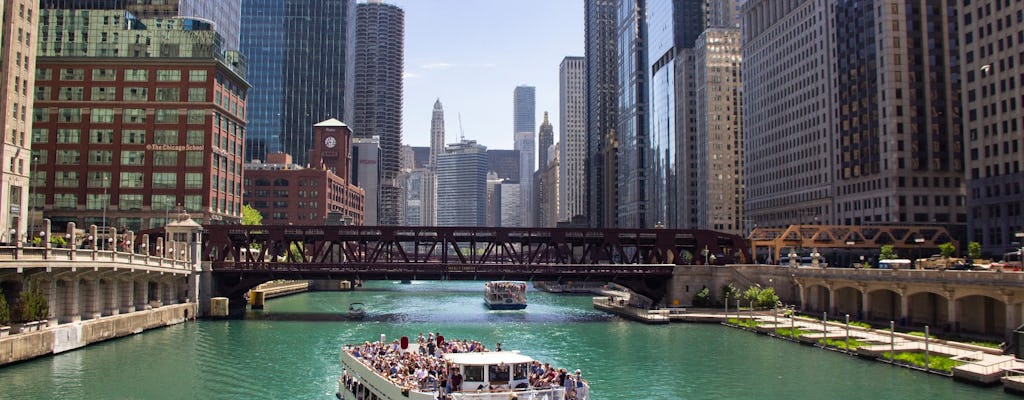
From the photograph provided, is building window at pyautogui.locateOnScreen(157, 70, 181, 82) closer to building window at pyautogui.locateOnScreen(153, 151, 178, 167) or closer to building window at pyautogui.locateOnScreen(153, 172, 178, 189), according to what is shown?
building window at pyautogui.locateOnScreen(153, 151, 178, 167)

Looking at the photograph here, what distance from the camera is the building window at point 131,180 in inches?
5551

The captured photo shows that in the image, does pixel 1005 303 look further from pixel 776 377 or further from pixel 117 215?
pixel 117 215

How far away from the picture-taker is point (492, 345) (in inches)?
3142

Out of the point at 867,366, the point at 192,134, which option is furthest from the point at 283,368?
the point at 192,134

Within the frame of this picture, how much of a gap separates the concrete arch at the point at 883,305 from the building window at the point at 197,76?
107 meters

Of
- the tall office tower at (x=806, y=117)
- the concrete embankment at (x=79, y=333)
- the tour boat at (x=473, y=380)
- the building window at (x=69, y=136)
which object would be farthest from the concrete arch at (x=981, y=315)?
the building window at (x=69, y=136)

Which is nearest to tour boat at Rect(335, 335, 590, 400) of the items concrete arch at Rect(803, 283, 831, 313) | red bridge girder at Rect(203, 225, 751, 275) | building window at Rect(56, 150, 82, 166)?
red bridge girder at Rect(203, 225, 751, 275)

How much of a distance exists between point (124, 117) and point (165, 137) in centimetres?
697

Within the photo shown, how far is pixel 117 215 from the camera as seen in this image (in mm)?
140125

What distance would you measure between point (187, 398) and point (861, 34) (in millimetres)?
142319

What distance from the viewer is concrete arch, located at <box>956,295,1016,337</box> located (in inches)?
2918

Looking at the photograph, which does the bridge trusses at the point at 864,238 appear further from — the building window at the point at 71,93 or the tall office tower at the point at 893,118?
the building window at the point at 71,93

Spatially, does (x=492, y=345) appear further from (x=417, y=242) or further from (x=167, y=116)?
(x=167, y=116)

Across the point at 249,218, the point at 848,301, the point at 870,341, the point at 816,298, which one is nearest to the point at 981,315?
the point at 870,341
